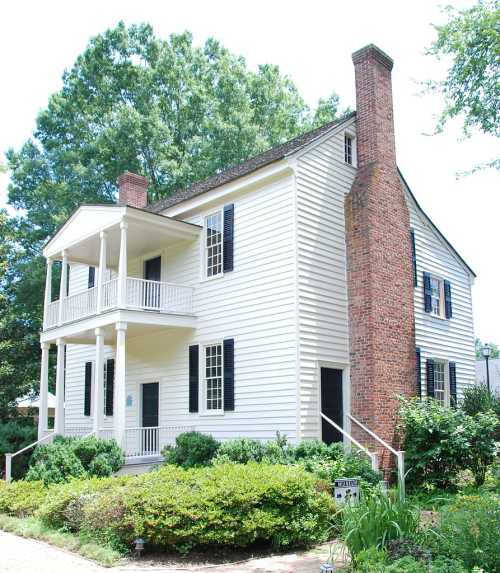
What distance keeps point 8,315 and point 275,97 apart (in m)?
19.8

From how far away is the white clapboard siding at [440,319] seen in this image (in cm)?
1812

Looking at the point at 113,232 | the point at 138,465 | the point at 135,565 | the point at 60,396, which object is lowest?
the point at 135,565

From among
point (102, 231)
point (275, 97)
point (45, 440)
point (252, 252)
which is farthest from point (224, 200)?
point (275, 97)

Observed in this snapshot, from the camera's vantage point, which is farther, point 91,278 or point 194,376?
point 91,278

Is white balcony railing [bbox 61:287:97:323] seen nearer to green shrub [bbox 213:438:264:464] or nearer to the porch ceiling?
the porch ceiling

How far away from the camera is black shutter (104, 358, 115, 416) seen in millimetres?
19984

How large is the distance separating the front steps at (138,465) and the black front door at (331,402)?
438 cm

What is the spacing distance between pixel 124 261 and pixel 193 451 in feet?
16.5

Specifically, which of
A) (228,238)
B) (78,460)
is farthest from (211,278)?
(78,460)

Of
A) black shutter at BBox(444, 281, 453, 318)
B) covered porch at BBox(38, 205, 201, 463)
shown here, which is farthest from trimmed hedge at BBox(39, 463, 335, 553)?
black shutter at BBox(444, 281, 453, 318)

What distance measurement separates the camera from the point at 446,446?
519 inches

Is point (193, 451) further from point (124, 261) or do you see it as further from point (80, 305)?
point (80, 305)

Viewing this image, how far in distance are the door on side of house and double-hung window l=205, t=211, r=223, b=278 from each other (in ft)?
13.1

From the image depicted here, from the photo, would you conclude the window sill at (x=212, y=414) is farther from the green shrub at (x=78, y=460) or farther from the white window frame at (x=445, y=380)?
the white window frame at (x=445, y=380)
